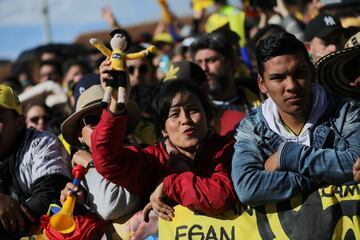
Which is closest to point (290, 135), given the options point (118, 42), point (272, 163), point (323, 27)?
point (272, 163)

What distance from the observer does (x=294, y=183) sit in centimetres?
388

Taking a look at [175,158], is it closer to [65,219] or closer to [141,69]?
[65,219]

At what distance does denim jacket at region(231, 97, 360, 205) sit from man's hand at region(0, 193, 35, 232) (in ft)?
4.86

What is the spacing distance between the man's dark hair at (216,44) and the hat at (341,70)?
95.0 inches

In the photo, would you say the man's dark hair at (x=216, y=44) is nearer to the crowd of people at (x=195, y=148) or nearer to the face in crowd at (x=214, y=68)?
the face in crowd at (x=214, y=68)

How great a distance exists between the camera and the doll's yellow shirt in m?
3.90

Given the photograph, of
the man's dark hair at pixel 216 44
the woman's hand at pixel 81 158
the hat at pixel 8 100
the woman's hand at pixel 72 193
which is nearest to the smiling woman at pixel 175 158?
the woman's hand at pixel 72 193

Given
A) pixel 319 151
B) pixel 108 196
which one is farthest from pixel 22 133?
pixel 319 151

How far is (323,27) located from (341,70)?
70.5 inches

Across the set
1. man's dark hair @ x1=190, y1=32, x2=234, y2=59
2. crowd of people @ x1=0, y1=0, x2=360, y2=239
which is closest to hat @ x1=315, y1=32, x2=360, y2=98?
crowd of people @ x1=0, y1=0, x2=360, y2=239

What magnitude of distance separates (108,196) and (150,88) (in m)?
3.22

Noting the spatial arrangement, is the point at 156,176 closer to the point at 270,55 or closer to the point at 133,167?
the point at 133,167

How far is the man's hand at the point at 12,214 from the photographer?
4457 millimetres

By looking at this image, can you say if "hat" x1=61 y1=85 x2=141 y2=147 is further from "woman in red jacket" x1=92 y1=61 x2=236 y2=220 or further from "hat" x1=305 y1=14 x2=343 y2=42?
"hat" x1=305 y1=14 x2=343 y2=42
